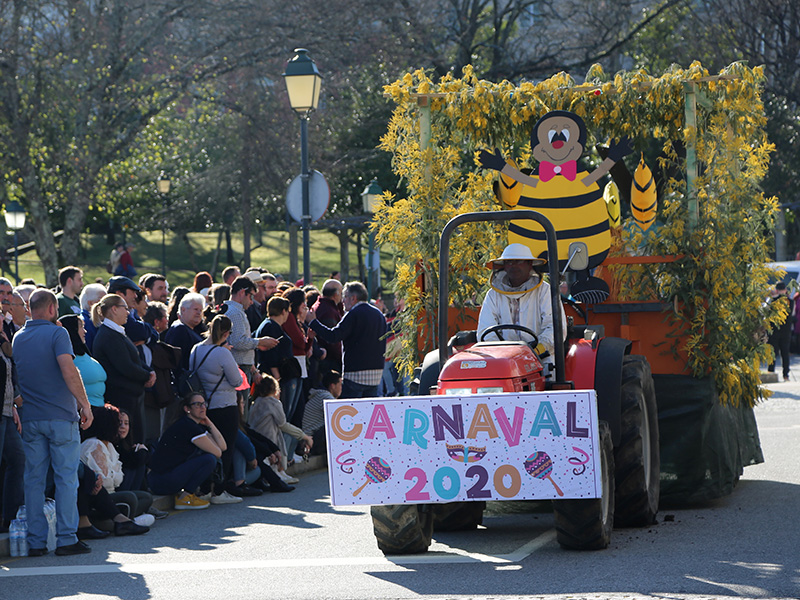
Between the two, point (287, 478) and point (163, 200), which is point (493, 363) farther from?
point (163, 200)

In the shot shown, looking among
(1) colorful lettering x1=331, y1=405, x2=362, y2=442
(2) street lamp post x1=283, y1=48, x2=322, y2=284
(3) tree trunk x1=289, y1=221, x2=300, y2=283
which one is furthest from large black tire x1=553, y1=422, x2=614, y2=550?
(3) tree trunk x1=289, y1=221, x2=300, y2=283

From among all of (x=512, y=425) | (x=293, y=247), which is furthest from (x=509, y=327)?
(x=293, y=247)

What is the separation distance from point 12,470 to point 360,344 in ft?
17.7

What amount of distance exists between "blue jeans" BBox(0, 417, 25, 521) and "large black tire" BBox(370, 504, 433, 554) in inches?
113

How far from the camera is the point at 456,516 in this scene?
9.36 metres

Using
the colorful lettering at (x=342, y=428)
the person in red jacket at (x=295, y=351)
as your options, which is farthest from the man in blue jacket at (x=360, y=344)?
Answer: the colorful lettering at (x=342, y=428)

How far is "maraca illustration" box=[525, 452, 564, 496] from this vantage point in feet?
25.2

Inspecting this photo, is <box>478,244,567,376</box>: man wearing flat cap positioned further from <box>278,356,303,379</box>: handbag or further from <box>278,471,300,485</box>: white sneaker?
<box>278,356,303,379</box>: handbag

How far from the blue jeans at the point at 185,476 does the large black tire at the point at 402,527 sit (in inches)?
125

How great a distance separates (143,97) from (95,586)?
18.5 m

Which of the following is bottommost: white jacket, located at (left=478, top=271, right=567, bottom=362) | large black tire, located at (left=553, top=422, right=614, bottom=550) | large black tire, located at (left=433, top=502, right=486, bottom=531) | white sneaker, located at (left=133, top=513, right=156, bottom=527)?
white sneaker, located at (left=133, top=513, right=156, bottom=527)

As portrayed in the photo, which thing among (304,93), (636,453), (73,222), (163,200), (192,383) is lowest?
(636,453)

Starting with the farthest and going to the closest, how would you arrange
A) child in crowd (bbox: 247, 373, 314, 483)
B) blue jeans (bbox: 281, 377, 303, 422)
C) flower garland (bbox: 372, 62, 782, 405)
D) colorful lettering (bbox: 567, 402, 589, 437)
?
blue jeans (bbox: 281, 377, 303, 422)
child in crowd (bbox: 247, 373, 314, 483)
flower garland (bbox: 372, 62, 782, 405)
colorful lettering (bbox: 567, 402, 589, 437)

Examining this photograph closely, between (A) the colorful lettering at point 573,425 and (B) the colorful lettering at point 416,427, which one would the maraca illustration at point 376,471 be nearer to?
(B) the colorful lettering at point 416,427
